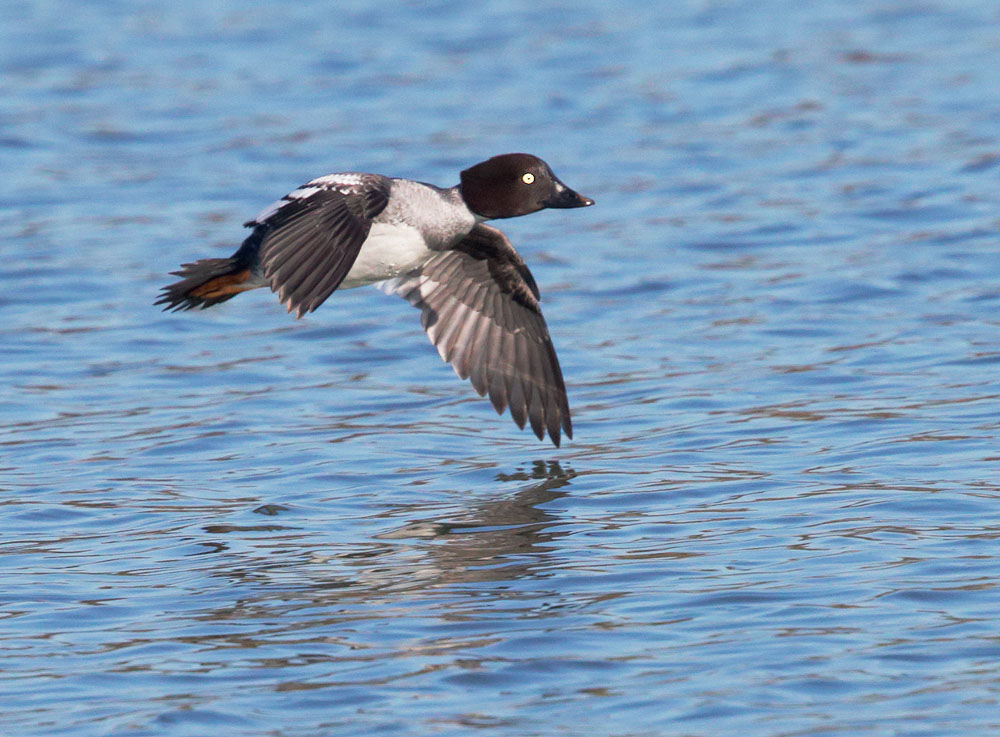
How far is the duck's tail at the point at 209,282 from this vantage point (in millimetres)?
7574

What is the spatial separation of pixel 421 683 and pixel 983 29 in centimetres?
1505

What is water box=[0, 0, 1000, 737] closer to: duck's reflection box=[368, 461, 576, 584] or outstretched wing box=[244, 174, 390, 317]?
duck's reflection box=[368, 461, 576, 584]

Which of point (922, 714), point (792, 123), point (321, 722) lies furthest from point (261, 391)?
point (792, 123)

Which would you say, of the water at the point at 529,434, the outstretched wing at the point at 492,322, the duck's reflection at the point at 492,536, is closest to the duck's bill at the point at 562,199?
the outstretched wing at the point at 492,322

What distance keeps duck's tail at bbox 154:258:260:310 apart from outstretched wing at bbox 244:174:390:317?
19 cm

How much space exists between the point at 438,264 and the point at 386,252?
87cm

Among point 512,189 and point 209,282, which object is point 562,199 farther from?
point 209,282

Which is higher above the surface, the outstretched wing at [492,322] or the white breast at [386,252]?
the white breast at [386,252]

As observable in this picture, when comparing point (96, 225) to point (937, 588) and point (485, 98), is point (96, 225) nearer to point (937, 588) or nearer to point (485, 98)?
point (485, 98)

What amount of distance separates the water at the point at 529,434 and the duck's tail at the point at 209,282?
796 millimetres

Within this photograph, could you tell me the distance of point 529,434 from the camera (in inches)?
330

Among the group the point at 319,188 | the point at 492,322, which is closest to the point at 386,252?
the point at 319,188

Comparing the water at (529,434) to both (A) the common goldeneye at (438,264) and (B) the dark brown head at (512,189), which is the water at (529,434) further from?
(B) the dark brown head at (512,189)

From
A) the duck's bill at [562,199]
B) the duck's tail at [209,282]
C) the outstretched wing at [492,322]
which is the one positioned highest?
the duck's bill at [562,199]
